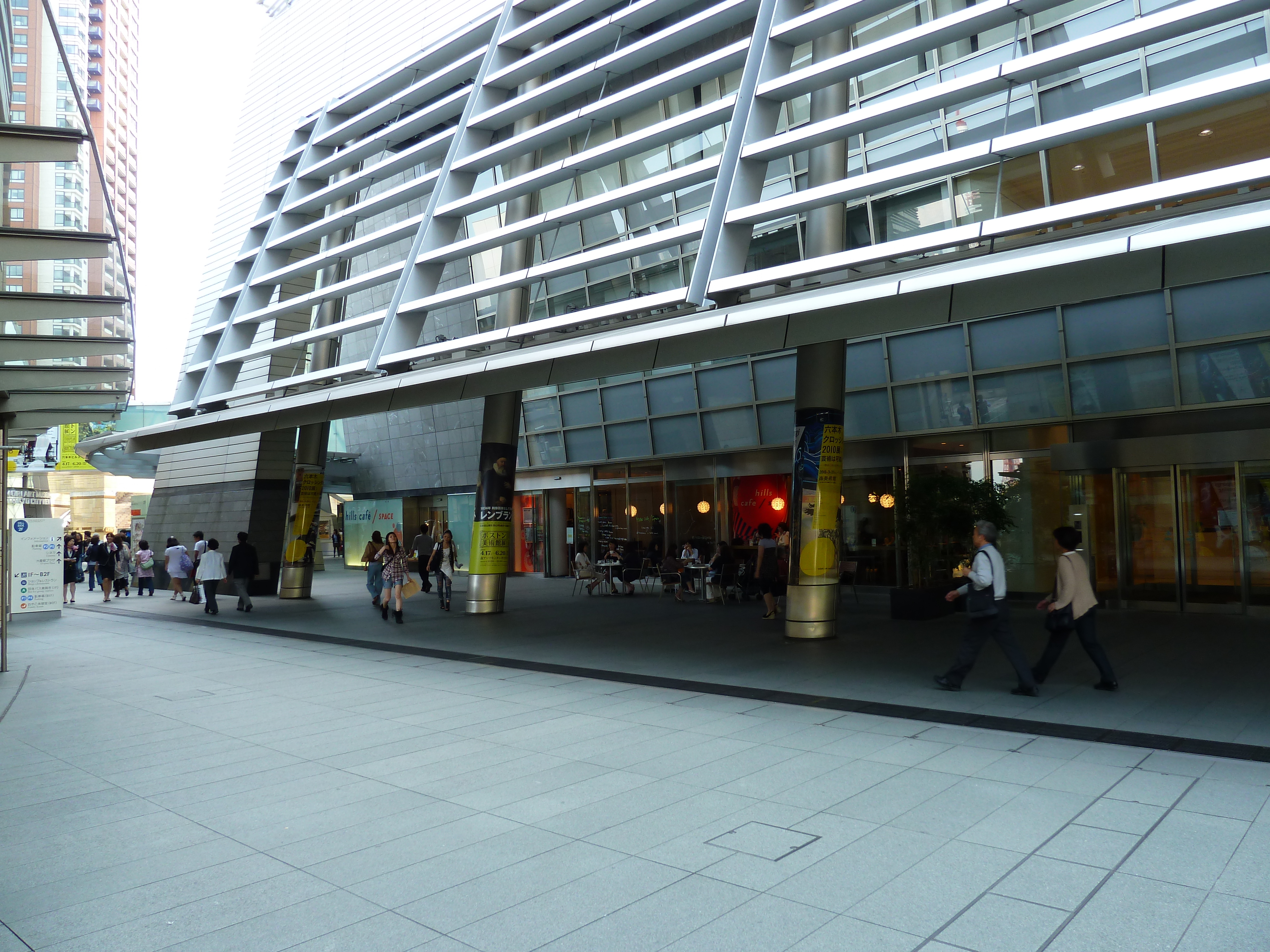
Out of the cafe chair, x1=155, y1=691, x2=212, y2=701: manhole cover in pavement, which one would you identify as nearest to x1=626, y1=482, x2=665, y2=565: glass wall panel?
the cafe chair

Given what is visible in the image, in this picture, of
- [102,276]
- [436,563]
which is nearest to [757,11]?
[102,276]

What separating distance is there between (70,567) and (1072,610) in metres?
23.9

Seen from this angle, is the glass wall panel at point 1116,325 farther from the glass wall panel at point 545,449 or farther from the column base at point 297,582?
the column base at point 297,582

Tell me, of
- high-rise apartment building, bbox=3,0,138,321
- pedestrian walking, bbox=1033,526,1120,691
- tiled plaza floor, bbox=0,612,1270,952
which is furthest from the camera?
pedestrian walking, bbox=1033,526,1120,691

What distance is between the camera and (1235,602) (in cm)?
1430

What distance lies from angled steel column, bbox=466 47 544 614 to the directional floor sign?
8497 millimetres

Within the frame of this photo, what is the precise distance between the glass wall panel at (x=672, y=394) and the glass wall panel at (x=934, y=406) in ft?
17.0

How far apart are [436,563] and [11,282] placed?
11753mm

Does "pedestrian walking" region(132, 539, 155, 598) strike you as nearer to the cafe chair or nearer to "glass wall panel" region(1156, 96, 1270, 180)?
the cafe chair

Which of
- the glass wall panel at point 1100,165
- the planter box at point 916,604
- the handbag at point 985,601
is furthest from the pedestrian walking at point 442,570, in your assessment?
the glass wall panel at point 1100,165

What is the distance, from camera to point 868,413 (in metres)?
18.3

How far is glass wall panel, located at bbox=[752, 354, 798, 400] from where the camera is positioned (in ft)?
62.7

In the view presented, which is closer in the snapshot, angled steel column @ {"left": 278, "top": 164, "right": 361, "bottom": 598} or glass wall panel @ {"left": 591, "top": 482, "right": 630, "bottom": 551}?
angled steel column @ {"left": 278, "top": 164, "right": 361, "bottom": 598}

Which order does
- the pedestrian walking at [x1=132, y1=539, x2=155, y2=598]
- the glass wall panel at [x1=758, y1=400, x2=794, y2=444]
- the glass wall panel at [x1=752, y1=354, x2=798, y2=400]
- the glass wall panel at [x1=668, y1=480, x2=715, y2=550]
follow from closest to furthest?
the glass wall panel at [x1=752, y1=354, x2=798, y2=400], the glass wall panel at [x1=758, y1=400, x2=794, y2=444], the glass wall panel at [x1=668, y1=480, x2=715, y2=550], the pedestrian walking at [x1=132, y1=539, x2=155, y2=598]
